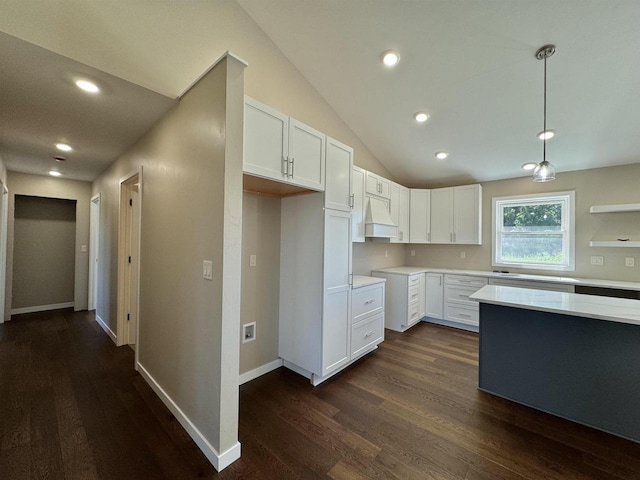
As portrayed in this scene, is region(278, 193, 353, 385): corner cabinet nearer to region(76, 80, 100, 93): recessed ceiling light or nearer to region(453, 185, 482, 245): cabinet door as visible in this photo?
region(76, 80, 100, 93): recessed ceiling light

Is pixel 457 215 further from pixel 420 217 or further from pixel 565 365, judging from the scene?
pixel 565 365

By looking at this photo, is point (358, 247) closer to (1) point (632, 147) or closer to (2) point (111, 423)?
(2) point (111, 423)

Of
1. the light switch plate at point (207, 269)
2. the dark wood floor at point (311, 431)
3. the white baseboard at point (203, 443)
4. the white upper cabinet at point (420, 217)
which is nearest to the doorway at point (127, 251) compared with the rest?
the dark wood floor at point (311, 431)

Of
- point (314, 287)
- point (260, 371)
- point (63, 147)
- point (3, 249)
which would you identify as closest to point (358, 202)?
point (314, 287)

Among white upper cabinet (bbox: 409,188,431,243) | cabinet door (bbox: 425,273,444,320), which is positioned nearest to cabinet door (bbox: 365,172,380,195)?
white upper cabinet (bbox: 409,188,431,243)

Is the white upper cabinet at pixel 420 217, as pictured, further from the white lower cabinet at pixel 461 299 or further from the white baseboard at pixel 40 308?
the white baseboard at pixel 40 308

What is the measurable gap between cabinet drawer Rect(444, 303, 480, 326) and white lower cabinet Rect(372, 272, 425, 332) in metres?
0.49

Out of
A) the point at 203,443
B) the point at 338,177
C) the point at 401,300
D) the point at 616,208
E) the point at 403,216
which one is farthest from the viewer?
the point at 403,216

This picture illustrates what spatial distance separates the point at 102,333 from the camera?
3.84 metres

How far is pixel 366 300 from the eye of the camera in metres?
3.08

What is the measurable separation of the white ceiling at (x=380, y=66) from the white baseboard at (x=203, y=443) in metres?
2.41

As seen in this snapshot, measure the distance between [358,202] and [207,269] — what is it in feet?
7.35

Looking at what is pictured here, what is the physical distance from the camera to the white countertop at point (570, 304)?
1737 mm

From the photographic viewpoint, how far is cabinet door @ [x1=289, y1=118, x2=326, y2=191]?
2205 millimetres
